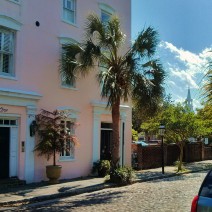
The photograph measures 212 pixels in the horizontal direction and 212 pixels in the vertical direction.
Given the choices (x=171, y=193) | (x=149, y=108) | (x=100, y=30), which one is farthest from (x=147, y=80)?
(x=171, y=193)

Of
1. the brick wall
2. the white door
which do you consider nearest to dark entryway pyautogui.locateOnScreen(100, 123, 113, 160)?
the brick wall

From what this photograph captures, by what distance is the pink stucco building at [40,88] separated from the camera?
637 inches

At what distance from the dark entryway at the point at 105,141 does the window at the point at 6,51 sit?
6867mm

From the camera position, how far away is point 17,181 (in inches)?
626

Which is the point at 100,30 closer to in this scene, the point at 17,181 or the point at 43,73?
the point at 43,73

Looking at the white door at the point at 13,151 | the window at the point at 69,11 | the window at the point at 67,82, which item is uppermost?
the window at the point at 69,11

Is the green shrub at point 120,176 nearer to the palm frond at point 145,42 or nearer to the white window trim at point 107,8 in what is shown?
the palm frond at point 145,42

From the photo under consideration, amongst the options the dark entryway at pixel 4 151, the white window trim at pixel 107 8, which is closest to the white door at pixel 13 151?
the dark entryway at pixel 4 151

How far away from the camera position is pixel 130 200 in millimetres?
12898

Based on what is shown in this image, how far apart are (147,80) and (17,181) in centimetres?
686

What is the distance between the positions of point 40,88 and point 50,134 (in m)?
2.26

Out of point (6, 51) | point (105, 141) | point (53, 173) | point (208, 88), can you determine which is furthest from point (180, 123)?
point (208, 88)

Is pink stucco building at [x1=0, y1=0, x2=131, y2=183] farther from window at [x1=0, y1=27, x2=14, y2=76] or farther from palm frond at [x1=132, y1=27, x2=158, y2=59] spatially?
palm frond at [x1=132, y1=27, x2=158, y2=59]

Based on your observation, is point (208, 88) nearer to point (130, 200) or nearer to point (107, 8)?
point (130, 200)
